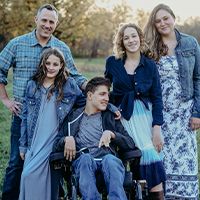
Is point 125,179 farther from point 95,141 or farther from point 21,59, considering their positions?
point 21,59

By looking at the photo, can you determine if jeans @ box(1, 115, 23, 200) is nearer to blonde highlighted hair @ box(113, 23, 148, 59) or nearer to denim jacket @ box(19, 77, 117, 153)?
denim jacket @ box(19, 77, 117, 153)

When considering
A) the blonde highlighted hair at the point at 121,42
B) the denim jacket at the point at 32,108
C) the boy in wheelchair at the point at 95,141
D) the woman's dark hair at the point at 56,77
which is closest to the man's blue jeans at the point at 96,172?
the boy in wheelchair at the point at 95,141

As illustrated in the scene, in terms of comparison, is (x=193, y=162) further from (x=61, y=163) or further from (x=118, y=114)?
(x=61, y=163)

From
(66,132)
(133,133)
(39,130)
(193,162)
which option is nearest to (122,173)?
(133,133)

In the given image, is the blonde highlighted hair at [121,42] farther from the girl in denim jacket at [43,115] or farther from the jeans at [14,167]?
the jeans at [14,167]

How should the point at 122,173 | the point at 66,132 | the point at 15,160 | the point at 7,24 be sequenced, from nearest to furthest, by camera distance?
the point at 122,173
the point at 66,132
the point at 15,160
the point at 7,24

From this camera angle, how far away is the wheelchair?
2.64 m

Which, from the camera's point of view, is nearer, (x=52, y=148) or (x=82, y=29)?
(x=52, y=148)

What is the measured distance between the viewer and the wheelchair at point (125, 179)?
104 inches

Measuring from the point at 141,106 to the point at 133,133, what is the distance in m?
0.32

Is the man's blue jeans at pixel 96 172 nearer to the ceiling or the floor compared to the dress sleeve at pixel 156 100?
nearer to the floor

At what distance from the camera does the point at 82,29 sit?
16938mm

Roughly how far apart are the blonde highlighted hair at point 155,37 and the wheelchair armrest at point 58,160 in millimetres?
1684

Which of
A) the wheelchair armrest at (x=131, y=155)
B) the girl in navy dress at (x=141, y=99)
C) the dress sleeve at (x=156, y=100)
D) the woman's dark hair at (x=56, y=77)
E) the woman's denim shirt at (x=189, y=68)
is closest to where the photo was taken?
the wheelchair armrest at (x=131, y=155)
